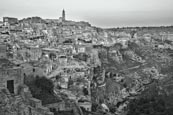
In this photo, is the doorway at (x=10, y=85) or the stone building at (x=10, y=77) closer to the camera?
Answer: the stone building at (x=10, y=77)

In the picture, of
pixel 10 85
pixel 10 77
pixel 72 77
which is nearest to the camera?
pixel 10 77

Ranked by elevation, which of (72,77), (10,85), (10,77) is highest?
(10,77)

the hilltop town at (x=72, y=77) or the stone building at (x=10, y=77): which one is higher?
the stone building at (x=10, y=77)

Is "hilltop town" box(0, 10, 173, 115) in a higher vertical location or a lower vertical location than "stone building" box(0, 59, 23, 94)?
lower

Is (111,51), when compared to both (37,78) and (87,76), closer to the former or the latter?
(87,76)

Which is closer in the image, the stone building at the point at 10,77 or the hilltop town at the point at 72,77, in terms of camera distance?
the stone building at the point at 10,77

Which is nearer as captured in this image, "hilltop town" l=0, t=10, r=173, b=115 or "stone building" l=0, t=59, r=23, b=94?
"stone building" l=0, t=59, r=23, b=94

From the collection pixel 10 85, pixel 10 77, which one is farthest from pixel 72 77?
pixel 10 77

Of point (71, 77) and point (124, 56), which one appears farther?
point (124, 56)

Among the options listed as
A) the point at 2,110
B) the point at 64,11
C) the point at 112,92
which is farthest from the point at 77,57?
the point at 64,11

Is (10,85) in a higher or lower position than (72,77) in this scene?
higher

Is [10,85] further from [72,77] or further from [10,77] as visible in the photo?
[72,77]
